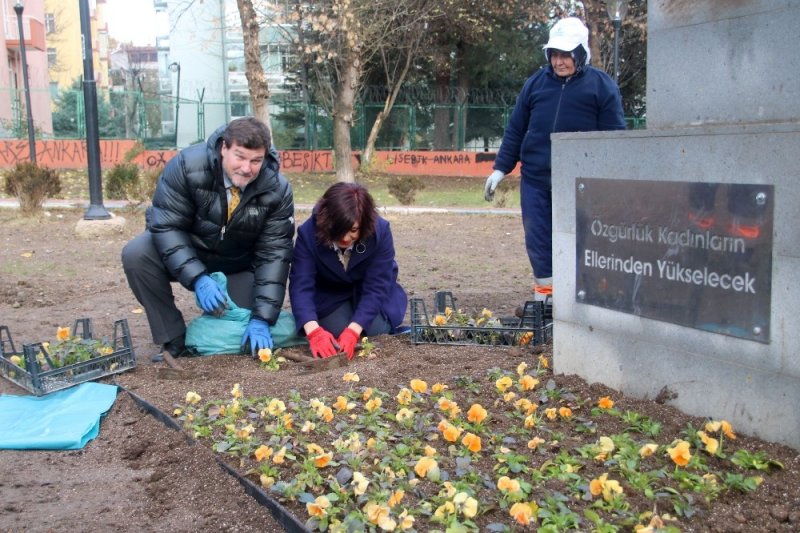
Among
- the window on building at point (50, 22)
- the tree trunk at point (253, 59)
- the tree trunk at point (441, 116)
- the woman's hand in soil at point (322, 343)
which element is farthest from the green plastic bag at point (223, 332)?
the window on building at point (50, 22)

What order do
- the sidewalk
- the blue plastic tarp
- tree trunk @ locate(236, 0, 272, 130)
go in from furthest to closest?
tree trunk @ locate(236, 0, 272, 130) → the sidewalk → the blue plastic tarp

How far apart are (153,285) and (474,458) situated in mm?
2530

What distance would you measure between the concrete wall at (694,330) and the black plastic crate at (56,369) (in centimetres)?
224

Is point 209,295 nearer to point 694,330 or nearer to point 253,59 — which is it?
point 694,330

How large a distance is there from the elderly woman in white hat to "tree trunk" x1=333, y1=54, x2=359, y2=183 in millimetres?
16438

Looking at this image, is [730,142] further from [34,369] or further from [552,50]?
[34,369]

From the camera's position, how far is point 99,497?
10.1 feet

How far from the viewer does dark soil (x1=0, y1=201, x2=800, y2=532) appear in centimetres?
274

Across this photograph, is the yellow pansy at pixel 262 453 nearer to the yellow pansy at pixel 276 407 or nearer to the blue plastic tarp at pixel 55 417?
the yellow pansy at pixel 276 407

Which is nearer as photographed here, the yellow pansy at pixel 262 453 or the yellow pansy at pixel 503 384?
the yellow pansy at pixel 262 453

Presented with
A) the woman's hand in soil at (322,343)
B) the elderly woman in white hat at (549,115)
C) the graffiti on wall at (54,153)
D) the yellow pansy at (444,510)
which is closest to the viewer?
the yellow pansy at (444,510)

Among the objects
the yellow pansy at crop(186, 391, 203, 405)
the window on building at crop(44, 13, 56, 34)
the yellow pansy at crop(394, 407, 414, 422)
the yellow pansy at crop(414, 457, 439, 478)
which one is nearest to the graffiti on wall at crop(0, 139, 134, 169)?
the yellow pansy at crop(186, 391, 203, 405)

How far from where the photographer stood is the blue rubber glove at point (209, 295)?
4664mm

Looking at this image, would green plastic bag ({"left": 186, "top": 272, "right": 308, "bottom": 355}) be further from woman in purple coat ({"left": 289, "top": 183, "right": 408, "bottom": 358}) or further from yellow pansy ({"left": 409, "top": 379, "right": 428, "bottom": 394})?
yellow pansy ({"left": 409, "top": 379, "right": 428, "bottom": 394})
